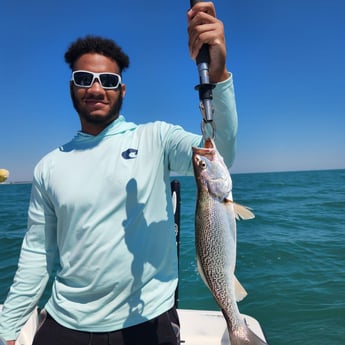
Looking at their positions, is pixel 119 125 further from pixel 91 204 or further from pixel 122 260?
pixel 122 260

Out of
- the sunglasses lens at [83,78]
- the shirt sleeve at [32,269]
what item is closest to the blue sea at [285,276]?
the shirt sleeve at [32,269]

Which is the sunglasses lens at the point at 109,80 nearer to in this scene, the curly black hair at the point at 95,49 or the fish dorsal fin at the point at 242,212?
the curly black hair at the point at 95,49

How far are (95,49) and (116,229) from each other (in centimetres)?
130

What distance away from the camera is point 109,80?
2.24 meters

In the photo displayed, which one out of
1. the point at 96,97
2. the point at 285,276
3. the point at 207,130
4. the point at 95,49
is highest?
the point at 95,49

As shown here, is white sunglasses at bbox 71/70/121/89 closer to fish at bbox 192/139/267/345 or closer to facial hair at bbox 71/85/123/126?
facial hair at bbox 71/85/123/126

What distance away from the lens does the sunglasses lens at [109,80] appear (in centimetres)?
222

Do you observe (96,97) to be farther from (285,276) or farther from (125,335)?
(285,276)

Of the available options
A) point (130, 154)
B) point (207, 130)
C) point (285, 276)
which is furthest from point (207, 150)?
point (285, 276)

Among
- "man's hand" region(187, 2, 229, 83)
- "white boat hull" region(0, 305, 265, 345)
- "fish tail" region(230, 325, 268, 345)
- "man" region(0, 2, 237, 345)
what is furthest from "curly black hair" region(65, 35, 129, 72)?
"white boat hull" region(0, 305, 265, 345)

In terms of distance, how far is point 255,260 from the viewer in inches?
359

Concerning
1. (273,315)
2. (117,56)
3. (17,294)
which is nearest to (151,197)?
(117,56)

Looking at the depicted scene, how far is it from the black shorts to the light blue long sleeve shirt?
47 mm

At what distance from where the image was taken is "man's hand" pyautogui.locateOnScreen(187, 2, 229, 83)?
Answer: 1.52m
